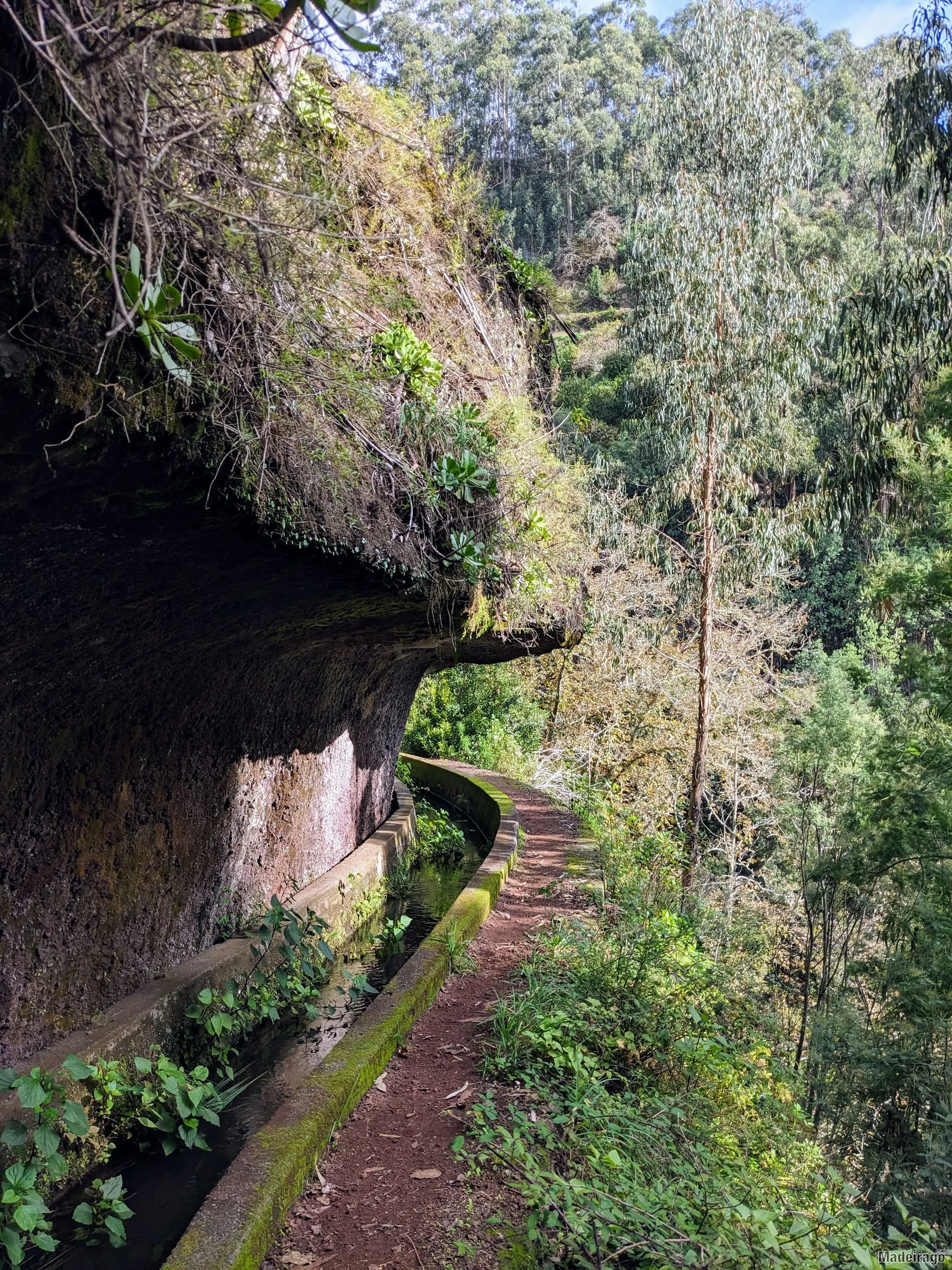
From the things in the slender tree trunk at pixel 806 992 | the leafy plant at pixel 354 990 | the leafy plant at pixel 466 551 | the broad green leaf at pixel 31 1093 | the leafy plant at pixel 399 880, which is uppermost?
the leafy plant at pixel 466 551

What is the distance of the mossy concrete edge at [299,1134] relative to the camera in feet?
11.2

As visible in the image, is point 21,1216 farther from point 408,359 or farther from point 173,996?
point 408,359

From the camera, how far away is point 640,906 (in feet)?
25.1

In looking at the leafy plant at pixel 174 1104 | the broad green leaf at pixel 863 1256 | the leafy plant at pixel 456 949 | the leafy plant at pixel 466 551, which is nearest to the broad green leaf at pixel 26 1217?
the leafy plant at pixel 174 1104

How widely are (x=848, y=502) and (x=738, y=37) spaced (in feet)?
28.5

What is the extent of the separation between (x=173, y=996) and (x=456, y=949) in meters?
2.31

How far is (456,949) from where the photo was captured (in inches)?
275

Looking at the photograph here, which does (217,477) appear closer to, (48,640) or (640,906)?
(48,640)

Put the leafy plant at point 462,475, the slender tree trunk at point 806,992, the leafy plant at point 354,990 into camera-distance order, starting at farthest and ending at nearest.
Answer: the slender tree trunk at point 806,992 < the leafy plant at point 354,990 < the leafy plant at point 462,475

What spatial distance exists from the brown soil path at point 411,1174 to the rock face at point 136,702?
1655 mm

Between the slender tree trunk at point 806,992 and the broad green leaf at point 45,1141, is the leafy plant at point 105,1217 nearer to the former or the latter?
the broad green leaf at point 45,1141

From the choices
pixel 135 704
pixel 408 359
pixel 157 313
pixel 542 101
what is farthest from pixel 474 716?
pixel 542 101

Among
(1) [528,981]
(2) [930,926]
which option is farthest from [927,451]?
(1) [528,981]

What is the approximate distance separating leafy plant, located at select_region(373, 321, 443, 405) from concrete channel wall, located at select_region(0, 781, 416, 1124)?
4.02 metres
